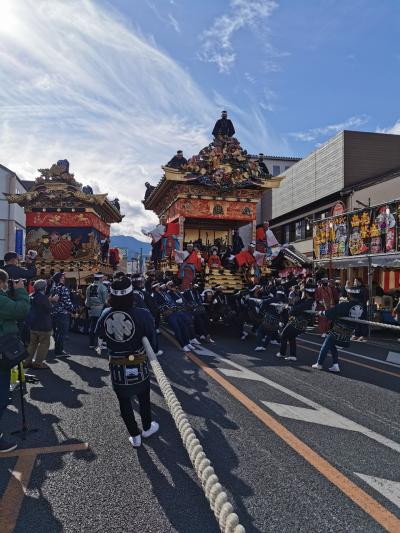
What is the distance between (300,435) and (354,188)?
2015cm

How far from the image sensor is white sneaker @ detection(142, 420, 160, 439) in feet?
14.5

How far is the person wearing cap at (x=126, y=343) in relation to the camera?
430 centimetres

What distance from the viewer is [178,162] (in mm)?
17547

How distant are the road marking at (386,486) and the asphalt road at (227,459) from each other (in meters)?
0.01

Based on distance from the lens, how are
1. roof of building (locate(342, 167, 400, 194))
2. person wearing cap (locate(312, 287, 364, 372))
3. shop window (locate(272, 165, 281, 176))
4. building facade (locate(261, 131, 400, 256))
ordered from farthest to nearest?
1. shop window (locate(272, 165, 281, 176))
2. building facade (locate(261, 131, 400, 256))
3. roof of building (locate(342, 167, 400, 194))
4. person wearing cap (locate(312, 287, 364, 372))

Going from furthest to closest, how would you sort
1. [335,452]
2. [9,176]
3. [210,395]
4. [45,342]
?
[9,176] → [45,342] → [210,395] → [335,452]

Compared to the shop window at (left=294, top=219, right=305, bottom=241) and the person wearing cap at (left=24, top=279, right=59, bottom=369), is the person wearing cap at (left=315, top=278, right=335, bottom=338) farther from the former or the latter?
the shop window at (left=294, top=219, right=305, bottom=241)

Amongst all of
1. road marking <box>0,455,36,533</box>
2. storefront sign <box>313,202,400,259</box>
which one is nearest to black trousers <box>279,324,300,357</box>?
road marking <box>0,455,36,533</box>

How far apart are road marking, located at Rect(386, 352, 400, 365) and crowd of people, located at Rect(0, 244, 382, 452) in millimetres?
911

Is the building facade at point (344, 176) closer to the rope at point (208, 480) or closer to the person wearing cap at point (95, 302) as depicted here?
the person wearing cap at point (95, 302)

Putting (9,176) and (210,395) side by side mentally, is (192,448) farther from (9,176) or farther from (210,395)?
(9,176)

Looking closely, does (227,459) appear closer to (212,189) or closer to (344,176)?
(212,189)

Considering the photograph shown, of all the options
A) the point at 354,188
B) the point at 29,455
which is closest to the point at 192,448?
the point at 29,455

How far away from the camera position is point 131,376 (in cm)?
431
